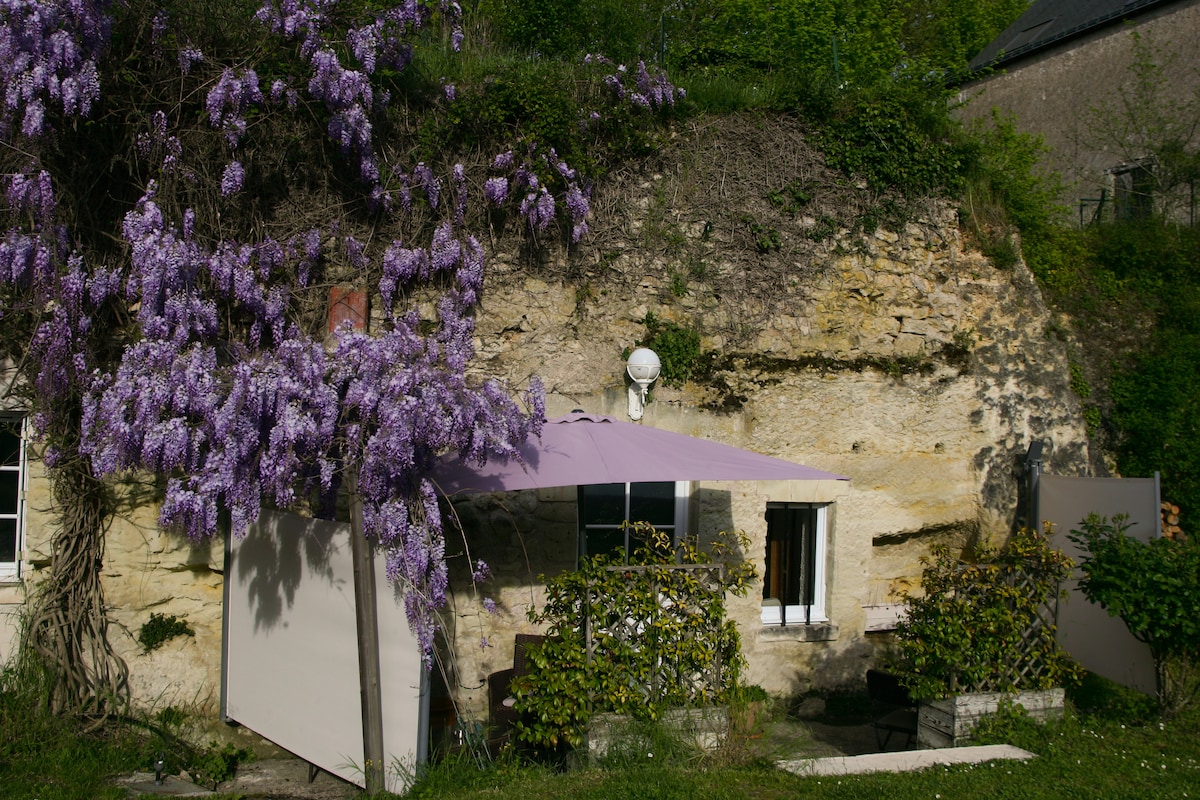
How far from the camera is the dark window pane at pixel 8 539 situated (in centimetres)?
571

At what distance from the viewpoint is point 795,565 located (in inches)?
279

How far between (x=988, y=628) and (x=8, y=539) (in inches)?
228

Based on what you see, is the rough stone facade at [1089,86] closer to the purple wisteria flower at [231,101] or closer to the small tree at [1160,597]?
the small tree at [1160,597]

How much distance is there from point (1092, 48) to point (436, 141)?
1054cm

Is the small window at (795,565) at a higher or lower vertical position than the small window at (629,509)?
lower

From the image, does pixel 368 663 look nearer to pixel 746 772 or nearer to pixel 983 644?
pixel 746 772

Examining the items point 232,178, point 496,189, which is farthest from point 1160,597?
point 232,178

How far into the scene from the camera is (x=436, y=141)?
6602mm

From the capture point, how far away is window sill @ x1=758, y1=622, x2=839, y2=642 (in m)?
6.73

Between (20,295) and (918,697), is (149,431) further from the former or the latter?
(918,697)

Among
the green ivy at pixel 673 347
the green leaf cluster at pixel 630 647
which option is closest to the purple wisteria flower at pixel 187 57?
the green ivy at pixel 673 347

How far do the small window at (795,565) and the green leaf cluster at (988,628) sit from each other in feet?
5.04

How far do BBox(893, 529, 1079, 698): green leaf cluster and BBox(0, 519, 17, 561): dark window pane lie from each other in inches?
211

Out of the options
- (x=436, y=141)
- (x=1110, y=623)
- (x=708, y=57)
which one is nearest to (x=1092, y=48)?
(x=708, y=57)
